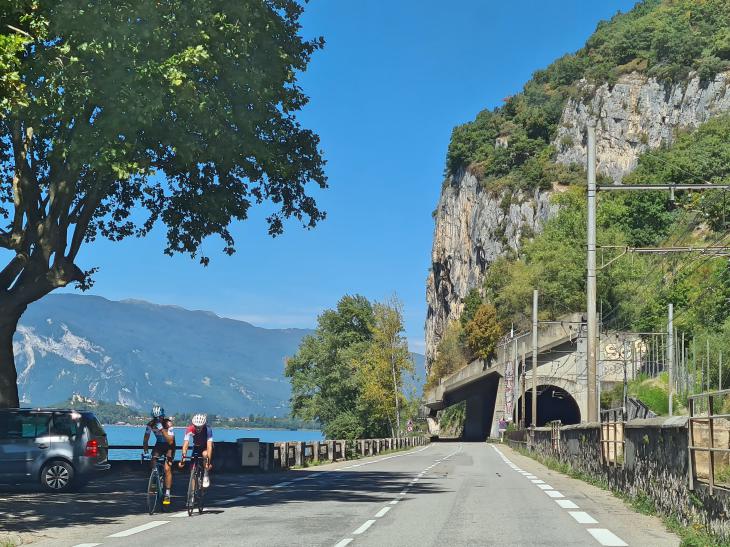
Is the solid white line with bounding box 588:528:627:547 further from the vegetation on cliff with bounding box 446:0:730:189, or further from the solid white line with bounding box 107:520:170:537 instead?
the vegetation on cliff with bounding box 446:0:730:189

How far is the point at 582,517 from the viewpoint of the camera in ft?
50.0

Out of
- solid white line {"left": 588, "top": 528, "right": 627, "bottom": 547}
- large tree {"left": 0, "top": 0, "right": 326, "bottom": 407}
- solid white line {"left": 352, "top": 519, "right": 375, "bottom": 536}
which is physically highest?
large tree {"left": 0, "top": 0, "right": 326, "bottom": 407}

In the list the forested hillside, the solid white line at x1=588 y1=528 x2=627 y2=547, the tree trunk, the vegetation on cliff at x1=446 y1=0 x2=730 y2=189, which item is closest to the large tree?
the tree trunk

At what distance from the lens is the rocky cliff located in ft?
387

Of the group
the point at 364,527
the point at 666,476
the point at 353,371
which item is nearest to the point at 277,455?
the point at 364,527

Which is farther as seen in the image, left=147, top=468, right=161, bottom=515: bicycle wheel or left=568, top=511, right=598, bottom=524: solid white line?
left=147, top=468, right=161, bottom=515: bicycle wheel

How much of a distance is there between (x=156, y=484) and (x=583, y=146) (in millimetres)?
115431

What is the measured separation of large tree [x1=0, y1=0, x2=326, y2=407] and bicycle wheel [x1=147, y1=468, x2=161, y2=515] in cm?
590

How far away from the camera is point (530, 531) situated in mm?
13117

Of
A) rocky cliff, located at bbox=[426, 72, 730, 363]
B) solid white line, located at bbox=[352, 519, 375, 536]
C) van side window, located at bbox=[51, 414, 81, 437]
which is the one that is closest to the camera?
solid white line, located at bbox=[352, 519, 375, 536]

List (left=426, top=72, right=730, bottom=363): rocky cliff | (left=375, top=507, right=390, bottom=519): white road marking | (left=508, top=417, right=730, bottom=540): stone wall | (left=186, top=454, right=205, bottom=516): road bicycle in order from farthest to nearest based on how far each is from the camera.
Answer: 1. (left=426, top=72, right=730, bottom=363): rocky cliff
2. (left=186, top=454, right=205, bottom=516): road bicycle
3. (left=375, top=507, right=390, bottom=519): white road marking
4. (left=508, top=417, right=730, bottom=540): stone wall

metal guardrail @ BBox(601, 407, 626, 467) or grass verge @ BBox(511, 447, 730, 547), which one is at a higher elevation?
metal guardrail @ BBox(601, 407, 626, 467)

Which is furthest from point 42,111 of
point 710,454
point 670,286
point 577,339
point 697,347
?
point 577,339

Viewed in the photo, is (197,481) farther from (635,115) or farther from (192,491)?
(635,115)
